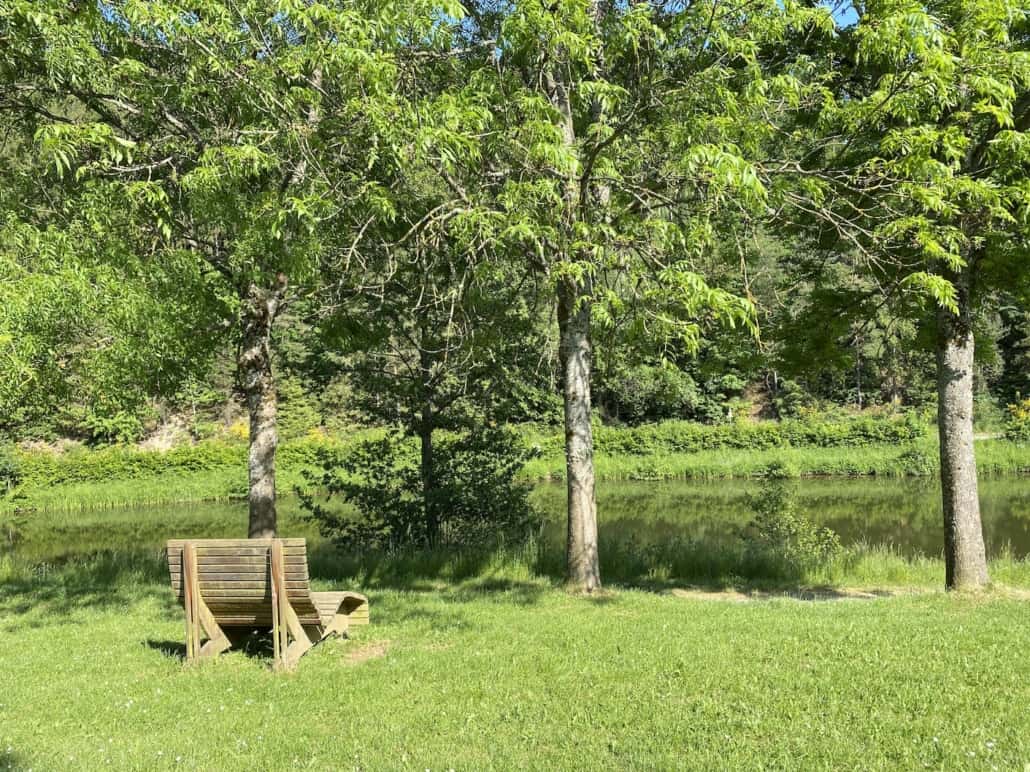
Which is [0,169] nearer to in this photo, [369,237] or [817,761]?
[369,237]

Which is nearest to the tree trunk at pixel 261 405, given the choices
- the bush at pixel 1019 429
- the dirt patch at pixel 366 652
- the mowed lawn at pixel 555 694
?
the mowed lawn at pixel 555 694

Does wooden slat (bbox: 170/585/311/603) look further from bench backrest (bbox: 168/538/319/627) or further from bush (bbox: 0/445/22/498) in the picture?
bush (bbox: 0/445/22/498)

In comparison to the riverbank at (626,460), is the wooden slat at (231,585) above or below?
above

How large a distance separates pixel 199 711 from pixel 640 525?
50.6ft

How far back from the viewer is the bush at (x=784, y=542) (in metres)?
9.63

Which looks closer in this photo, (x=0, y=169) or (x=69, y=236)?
(x=69, y=236)

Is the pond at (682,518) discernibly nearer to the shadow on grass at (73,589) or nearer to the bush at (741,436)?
the bush at (741,436)

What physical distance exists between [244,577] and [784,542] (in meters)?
8.30

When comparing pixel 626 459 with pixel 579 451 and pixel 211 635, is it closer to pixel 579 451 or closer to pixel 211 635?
pixel 579 451

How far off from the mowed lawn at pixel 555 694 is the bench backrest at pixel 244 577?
1.13ft

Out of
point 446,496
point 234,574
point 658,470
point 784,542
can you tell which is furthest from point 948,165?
point 658,470

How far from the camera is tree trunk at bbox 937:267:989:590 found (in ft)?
25.4

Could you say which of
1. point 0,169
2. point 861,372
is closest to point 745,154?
point 0,169

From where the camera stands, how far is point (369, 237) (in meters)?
8.62
